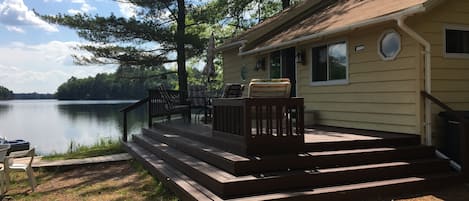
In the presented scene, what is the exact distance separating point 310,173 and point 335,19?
160 inches

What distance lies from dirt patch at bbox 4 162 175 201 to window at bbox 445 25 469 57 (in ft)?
15.7

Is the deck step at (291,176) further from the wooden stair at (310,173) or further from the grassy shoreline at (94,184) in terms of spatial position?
the grassy shoreline at (94,184)

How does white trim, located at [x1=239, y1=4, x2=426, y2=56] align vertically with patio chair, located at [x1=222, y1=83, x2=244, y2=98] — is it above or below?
above

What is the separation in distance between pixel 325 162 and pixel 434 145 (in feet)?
6.60

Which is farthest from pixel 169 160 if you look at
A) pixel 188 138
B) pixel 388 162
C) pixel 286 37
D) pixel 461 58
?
pixel 461 58

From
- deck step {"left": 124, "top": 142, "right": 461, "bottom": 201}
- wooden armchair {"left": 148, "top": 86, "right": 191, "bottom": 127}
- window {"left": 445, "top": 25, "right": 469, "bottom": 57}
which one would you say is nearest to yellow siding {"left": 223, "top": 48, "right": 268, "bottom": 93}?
wooden armchair {"left": 148, "top": 86, "right": 191, "bottom": 127}

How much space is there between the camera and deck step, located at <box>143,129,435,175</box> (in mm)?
5133

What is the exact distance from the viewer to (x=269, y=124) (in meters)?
5.46

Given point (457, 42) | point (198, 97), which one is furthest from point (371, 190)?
point (198, 97)

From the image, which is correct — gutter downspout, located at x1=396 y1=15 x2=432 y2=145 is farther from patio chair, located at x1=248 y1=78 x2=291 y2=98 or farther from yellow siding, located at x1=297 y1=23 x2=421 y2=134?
patio chair, located at x1=248 y1=78 x2=291 y2=98

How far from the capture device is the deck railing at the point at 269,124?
5.35 metres

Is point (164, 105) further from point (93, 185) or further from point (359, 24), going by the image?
point (359, 24)

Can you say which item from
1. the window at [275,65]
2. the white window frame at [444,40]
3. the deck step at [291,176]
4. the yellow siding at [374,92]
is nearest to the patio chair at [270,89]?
the deck step at [291,176]

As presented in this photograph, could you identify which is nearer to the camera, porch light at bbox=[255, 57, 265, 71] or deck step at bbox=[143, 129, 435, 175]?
deck step at bbox=[143, 129, 435, 175]
